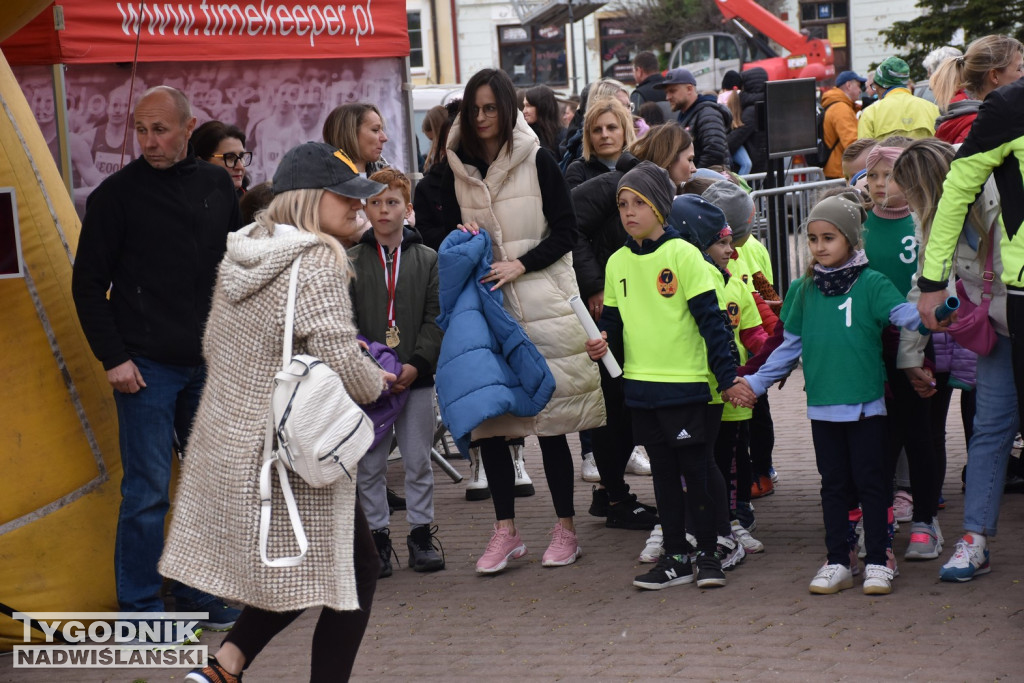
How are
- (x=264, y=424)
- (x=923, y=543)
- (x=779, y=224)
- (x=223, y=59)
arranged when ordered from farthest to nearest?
(x=779, y=224), (x=223, y=59), (x=923, y=543), (x=264, y=424)

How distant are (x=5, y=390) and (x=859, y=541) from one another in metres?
3.79

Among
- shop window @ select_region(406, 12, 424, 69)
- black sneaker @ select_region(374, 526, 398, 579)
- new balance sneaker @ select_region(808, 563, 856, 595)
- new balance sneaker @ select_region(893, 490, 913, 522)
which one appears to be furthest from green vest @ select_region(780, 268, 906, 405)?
shop window @ select_region(406, 12, 424, 69)

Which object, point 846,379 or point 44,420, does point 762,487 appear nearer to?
point 846,379

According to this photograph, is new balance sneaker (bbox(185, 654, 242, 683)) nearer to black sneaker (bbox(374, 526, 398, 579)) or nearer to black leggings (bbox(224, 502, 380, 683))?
black leggings (bbox(224, 502, 380, 683))

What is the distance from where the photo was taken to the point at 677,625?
5227 mm

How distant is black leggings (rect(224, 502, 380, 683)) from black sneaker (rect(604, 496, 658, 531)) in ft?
9.24

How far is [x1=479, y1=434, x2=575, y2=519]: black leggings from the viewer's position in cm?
Result: 623

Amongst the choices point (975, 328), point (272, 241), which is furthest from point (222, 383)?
point (975, 328)

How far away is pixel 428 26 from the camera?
1679 inches

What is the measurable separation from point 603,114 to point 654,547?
7.80 ft

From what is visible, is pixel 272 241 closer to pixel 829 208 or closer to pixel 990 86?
pixel 829 208

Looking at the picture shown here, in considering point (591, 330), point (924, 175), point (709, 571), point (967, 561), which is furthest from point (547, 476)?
point (924, 175)

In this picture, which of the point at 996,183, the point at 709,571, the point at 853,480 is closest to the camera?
the point at 996,183

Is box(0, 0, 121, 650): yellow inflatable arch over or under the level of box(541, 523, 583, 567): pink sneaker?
over
